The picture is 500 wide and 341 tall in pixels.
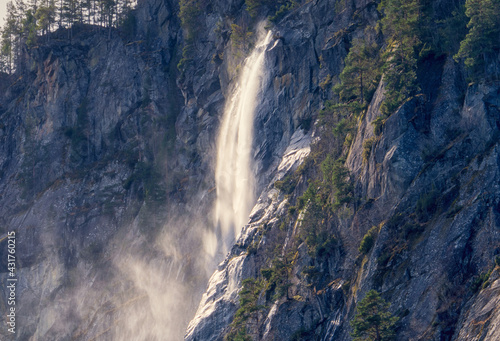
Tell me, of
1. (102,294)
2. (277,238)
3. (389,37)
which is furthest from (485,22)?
(102,294)

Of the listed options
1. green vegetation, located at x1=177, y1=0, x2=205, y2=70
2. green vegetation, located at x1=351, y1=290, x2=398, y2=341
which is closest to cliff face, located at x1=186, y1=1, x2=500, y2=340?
green vegetation, located at x1=351, y1=290, x2=398, y2=341

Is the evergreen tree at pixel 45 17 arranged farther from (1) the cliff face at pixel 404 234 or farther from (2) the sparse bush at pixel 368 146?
(2) the sparse bush at pixel 368 146

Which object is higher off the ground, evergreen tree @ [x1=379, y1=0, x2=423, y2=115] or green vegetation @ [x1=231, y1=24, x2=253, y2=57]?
green vegetation @ [x1=231, y1=24, x2=253, y2=57]

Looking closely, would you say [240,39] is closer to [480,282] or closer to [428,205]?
[428,205]

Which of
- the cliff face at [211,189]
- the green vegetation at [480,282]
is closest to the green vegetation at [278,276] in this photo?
the cliff face at [211,189]

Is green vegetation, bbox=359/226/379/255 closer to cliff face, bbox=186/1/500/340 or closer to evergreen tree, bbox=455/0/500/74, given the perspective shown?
cliff face, bbox=186/1/500/340
